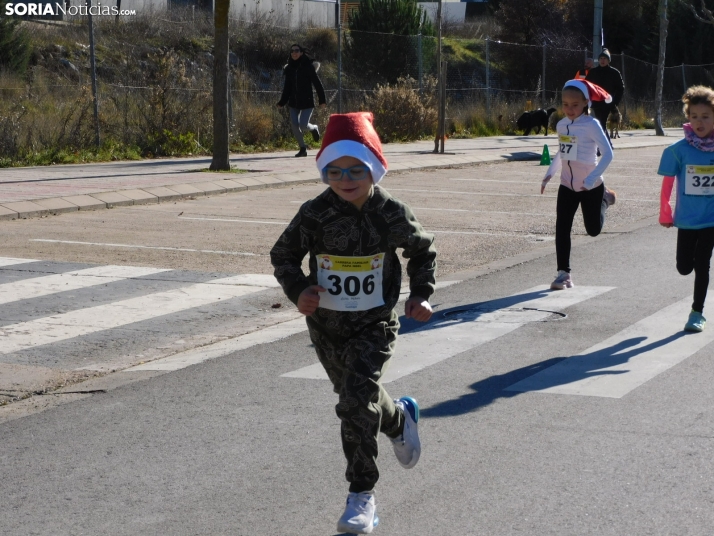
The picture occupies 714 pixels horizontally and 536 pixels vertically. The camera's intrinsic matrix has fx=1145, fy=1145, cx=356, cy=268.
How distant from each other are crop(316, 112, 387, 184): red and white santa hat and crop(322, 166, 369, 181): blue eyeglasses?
0.03 meters

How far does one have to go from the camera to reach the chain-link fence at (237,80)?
2206 centimetres

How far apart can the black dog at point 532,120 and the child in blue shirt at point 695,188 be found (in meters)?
23.7

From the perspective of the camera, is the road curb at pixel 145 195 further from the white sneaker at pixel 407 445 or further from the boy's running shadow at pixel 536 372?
the white sneaker at pixel 407 445

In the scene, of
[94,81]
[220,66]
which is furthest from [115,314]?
[94,81]

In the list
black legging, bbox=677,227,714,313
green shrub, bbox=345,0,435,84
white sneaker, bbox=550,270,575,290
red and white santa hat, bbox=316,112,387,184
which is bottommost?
white sneaker, bbox=550,270,575,290

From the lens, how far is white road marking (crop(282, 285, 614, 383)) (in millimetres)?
6852

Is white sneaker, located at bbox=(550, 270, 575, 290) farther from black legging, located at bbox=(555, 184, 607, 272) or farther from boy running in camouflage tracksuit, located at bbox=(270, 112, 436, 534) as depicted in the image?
boy running in camouflage tracksuit, located at bbox=(270, 112, 436, 534)

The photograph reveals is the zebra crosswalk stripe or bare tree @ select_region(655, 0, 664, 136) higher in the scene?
bare tree @ select_region(655, 0, 664, 136)

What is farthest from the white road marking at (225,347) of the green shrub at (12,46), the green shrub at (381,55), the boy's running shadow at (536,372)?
the green shrub at (381,55)

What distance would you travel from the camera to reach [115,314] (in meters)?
8.24

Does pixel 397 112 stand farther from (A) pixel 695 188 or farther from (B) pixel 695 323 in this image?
(B) pixel 695 323

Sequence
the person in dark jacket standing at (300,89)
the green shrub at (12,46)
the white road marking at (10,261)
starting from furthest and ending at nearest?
the green shrub at (12,46) → the person in dark jacket standing at (300,89) → the white road marking at (10,261)

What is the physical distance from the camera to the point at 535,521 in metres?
4.29

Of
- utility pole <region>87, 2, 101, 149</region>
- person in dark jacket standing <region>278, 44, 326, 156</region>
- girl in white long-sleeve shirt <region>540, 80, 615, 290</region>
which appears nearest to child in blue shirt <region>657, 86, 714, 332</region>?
girl in white long-sleeve shirt <region>540, 80, 615, 290</region>
